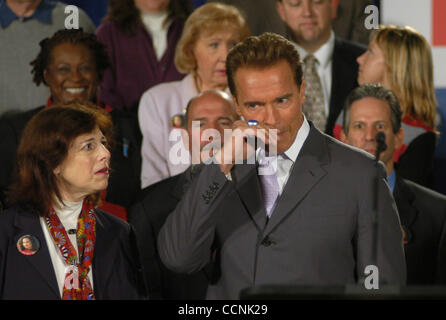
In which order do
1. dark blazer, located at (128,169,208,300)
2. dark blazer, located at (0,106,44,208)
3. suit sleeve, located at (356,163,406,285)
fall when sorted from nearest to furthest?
suit sleeve, located at (356,163,406,285) < dark blazer, located at (128,169,208,300) < dark blazer, located at (0,106,44,208)

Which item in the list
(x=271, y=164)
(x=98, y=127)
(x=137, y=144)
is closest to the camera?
(x=271, y=164)

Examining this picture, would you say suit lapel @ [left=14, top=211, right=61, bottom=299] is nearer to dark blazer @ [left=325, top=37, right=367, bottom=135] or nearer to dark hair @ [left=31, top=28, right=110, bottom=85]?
dark hair @ [left=31, top=28, right=110, bottom=85]

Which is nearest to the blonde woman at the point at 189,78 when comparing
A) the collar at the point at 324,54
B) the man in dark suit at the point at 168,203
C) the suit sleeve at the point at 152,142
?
the suit sleeve at the point at 152,142

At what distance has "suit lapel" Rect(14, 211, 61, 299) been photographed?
2322 mm

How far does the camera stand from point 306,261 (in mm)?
2225

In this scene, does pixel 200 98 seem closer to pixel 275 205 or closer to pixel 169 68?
pixel 169 68

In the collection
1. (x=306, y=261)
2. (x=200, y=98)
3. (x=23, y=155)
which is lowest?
(x=306, y=261)

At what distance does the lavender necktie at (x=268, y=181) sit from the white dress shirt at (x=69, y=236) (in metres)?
0.61

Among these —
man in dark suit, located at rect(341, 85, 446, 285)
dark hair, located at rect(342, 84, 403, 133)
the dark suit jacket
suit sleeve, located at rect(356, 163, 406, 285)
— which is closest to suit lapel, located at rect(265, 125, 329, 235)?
the dark suit jacket

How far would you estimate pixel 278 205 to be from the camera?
228 centimetres

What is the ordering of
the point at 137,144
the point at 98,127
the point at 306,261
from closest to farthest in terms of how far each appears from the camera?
the point at 306,261, the point at 98,127, the point at 137,144

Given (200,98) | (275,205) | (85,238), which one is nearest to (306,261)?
(275,205)

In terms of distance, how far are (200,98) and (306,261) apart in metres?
1.19

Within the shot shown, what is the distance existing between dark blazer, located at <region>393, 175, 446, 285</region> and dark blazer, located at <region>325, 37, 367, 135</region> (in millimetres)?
595
